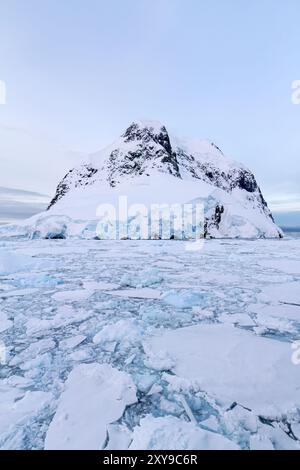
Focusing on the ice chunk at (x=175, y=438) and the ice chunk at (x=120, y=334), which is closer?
the ice chunk at (x=175, y=438)

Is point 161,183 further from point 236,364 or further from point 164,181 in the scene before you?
point 236,364

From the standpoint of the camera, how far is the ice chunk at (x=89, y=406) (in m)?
1.38

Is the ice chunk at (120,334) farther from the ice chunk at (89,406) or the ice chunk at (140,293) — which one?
the ice chunk at (140,293)

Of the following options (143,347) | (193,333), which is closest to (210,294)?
(193,333)

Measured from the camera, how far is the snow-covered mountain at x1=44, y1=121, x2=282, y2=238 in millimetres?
25703

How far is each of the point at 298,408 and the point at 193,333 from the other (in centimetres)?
115

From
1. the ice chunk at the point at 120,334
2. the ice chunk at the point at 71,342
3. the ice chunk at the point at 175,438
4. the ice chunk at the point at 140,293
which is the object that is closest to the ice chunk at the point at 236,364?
the ice chunk at the point at 120,334

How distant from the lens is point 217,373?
1.99 meters

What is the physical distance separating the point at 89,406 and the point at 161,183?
28522 mm

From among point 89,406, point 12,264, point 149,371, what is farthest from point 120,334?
point 12,264

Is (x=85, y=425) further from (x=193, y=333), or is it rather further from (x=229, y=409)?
(x=193, y=333)

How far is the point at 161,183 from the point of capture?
2941 centimetres

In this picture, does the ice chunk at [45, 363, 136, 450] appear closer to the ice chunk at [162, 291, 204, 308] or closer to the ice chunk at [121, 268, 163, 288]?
the ice chunk at [162, 291, 204, 308]

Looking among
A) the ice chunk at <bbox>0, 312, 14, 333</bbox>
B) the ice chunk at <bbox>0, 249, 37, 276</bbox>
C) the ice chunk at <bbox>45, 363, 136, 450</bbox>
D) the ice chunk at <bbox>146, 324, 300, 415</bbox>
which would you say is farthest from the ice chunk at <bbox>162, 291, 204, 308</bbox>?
the ice chunk at <bbox>0, 249, 37, 276</bbox>
